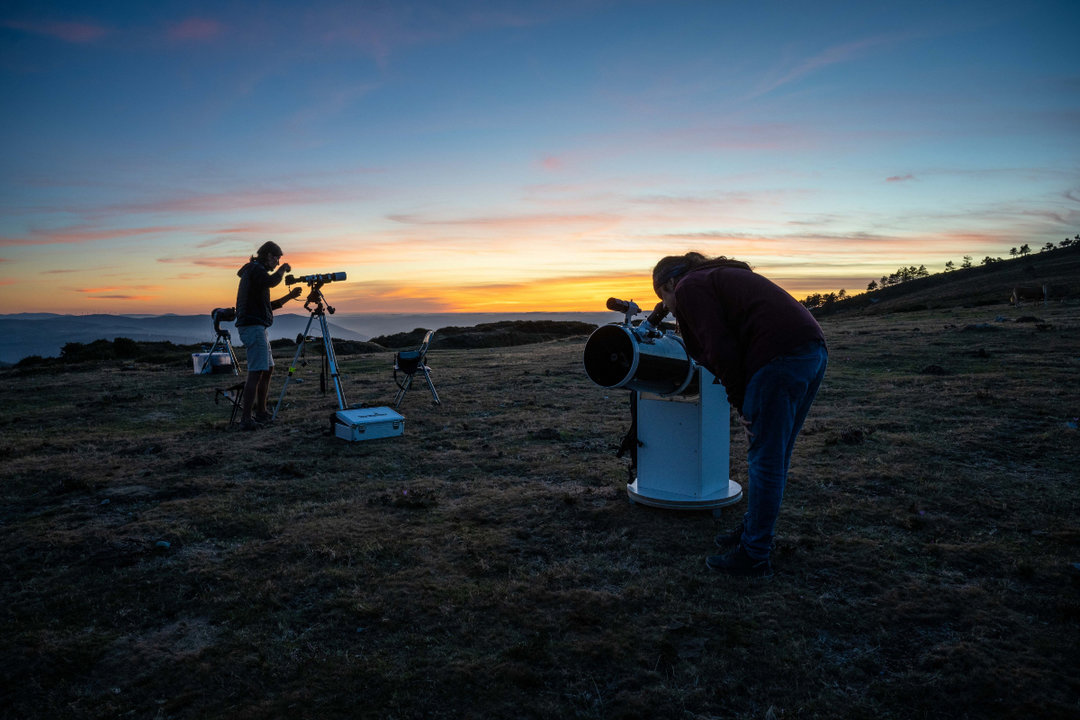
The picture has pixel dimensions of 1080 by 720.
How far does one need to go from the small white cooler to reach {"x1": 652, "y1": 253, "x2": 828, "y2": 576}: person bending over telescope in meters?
5.46

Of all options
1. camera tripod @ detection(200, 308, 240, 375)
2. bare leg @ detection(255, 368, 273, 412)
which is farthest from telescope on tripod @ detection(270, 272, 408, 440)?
camera tripod @ detection(200, 308, 240, 375)

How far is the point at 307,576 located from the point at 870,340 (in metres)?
21.5

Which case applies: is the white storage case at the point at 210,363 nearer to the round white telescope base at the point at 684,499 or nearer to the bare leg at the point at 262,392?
the bare leg at the point at 262,392

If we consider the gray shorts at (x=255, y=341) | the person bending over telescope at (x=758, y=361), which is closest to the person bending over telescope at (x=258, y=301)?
the gray shorts at (x=255, y=341)

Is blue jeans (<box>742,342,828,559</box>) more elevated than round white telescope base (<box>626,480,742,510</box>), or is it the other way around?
blue jeans (<box>742,342,828,559</box>)

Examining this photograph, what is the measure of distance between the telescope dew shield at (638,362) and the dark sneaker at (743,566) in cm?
138

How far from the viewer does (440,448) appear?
803cm

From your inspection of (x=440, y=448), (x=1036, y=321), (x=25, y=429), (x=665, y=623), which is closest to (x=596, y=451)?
(x=440, y=448)

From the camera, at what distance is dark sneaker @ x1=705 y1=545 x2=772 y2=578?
4.08 meters

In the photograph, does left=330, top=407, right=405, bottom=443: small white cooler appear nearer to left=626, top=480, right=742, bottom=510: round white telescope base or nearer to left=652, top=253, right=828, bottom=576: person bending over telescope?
left=626, top=480, right=742, bottom=510: round white telescope base

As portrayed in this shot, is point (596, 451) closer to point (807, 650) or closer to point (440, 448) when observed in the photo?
point (440, 448)

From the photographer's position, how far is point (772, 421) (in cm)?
389

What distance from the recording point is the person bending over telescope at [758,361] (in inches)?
150

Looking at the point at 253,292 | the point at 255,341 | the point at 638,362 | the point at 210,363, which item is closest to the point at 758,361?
the point at 638,362
